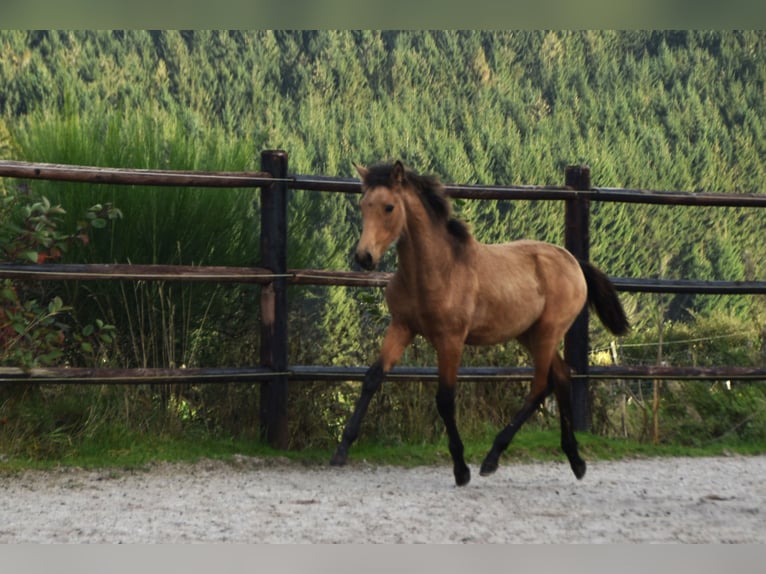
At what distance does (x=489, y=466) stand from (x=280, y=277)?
1.56 m

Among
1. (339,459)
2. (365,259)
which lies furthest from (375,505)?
(365,259)

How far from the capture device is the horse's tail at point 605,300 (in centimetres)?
598

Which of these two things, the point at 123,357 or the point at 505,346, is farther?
the point at 505,346

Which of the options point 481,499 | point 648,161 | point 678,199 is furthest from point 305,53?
point 481,499

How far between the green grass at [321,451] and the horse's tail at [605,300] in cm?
85

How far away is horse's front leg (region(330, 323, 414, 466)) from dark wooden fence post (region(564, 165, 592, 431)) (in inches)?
72.3

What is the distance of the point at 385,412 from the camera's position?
6371 mm

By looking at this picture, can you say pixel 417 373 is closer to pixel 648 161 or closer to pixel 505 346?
pixel 505 346

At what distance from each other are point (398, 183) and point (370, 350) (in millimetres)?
1894

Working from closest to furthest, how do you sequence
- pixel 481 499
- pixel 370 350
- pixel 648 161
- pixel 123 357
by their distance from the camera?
pixel 481 499, pixel 123 357, pixel 370 350, pixel 648 161

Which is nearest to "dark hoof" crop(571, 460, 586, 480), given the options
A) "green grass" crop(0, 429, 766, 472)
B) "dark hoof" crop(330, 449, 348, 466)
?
"green grass" crop(0, 429, 766, 472)

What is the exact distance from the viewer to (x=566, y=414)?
222 inches

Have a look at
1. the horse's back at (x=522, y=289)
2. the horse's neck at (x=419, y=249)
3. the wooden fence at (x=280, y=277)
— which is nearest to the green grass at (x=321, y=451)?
the wooden fence at (x=280, y=277)

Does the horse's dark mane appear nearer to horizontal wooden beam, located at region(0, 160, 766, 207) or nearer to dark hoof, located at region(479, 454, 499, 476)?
horizontal wooden beam, located at region(0, 160, 766, 207)
